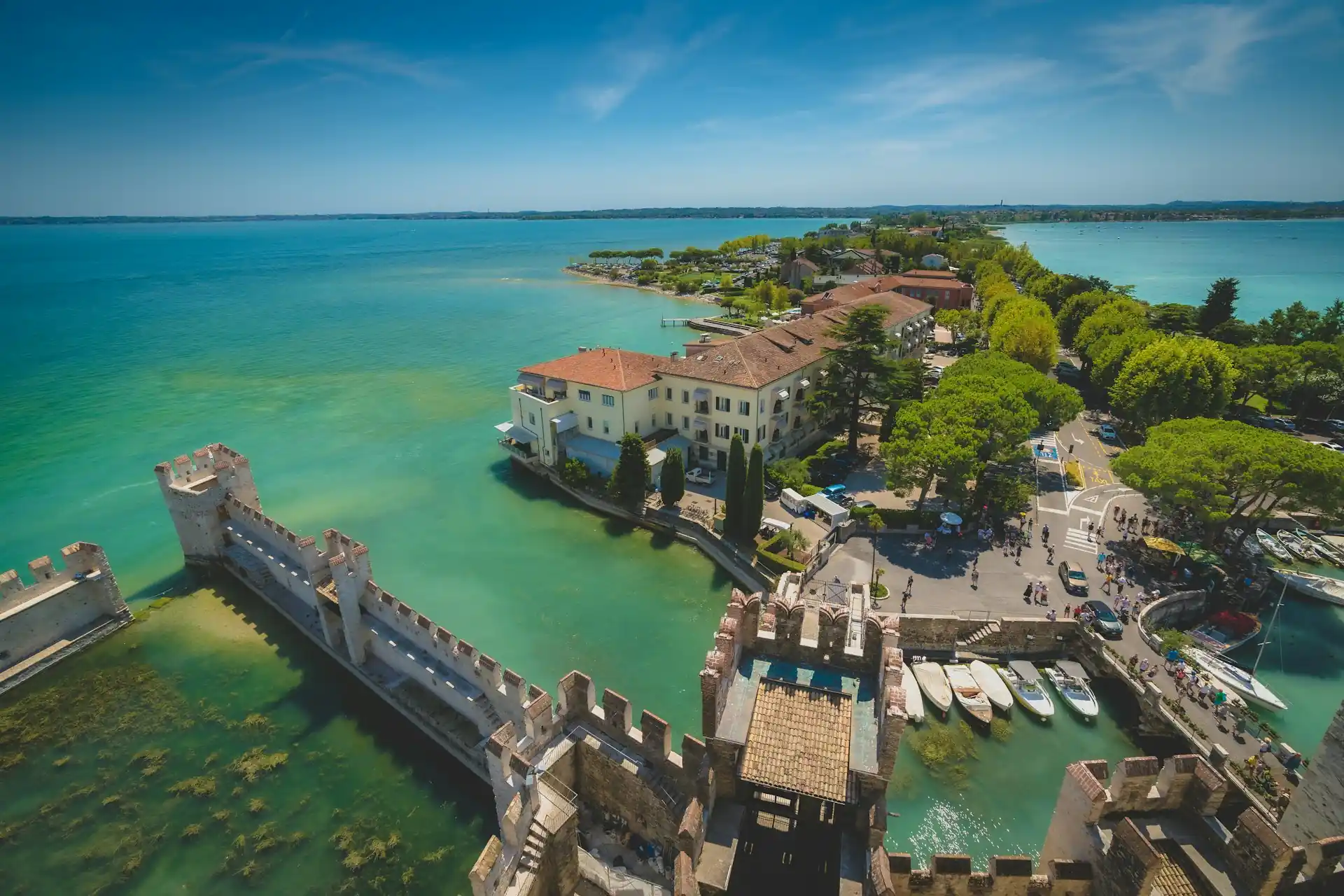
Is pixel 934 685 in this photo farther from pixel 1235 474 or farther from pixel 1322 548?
pixel 1322 548

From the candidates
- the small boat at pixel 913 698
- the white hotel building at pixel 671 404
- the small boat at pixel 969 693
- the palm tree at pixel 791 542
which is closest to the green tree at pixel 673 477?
the white hotel building at pixel 671 404

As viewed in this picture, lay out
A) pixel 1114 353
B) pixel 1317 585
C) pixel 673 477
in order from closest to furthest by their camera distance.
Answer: pixel 1317 585
pixel 673 477
pixel 1114 353

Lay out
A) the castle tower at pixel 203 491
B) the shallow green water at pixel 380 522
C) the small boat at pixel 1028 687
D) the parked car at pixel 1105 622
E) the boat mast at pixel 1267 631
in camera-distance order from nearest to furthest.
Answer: the shallow green water at pixel 380 522
the small boat at pixel 1028 687
the boat mast at pixel 1267 631
the parked car at pixel 1105 622
the castle tower at pixel 203 491

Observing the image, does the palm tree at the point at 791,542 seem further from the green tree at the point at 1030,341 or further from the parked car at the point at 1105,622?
the green tree at the point at 1030,341

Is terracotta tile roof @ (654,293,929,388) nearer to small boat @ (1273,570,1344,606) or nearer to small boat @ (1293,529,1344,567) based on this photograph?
small boat @ (1273,570,1344,606)

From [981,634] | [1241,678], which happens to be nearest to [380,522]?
[981,634]

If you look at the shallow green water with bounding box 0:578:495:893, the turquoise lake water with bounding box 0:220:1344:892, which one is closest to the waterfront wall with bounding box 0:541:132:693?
the shallow green water with bounding box 0:578:495:893
